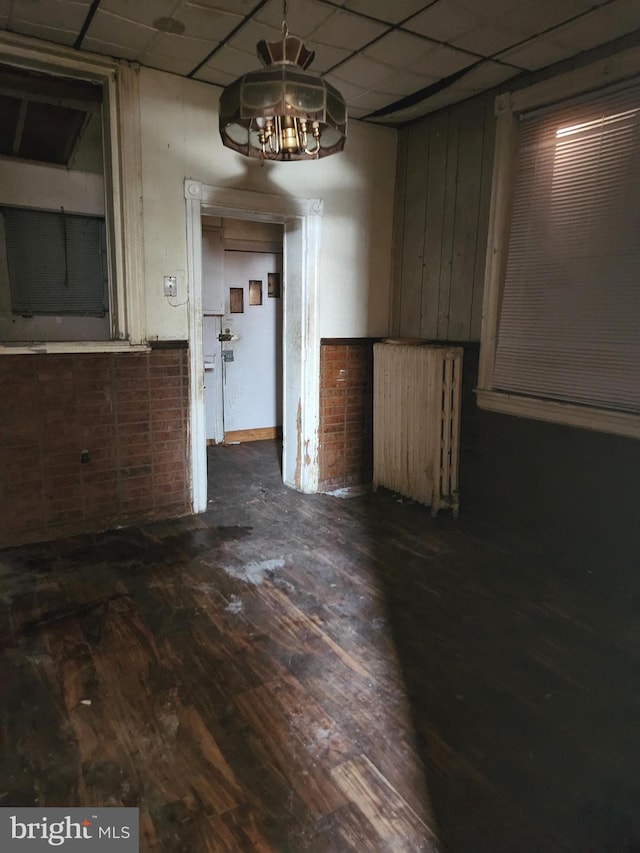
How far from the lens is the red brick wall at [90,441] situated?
3.17 m

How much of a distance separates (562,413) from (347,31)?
7.64 feet

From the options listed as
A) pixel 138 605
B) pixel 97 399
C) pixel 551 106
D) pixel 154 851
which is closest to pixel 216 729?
pixel 154 851

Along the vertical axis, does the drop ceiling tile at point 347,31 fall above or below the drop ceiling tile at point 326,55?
below

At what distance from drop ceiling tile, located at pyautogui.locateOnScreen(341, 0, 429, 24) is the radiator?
1826 millimetres

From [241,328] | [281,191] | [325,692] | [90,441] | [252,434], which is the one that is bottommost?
[325,692]

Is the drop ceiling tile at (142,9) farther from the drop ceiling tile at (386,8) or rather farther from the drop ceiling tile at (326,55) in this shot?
the drop ceiling tile at (386,8)

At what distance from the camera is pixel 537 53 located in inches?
116

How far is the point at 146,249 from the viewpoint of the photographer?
11.1 feet

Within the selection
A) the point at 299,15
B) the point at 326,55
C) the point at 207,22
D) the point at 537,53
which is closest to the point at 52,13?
the point at 207,22

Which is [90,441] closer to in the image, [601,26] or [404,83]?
[404,83]

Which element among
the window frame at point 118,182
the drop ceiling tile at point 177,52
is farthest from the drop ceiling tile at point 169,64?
the window frame at point 118,182

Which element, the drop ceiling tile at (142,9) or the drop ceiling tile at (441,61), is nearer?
the drop ceiling tile at (142,9)

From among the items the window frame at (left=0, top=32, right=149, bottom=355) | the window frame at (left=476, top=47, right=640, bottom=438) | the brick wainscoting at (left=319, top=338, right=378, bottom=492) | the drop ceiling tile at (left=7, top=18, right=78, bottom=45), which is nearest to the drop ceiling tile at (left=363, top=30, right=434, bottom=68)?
the window frame at (left=476, top=47, right=640, bottom=438)

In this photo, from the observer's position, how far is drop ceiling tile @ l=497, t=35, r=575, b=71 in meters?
2.83
